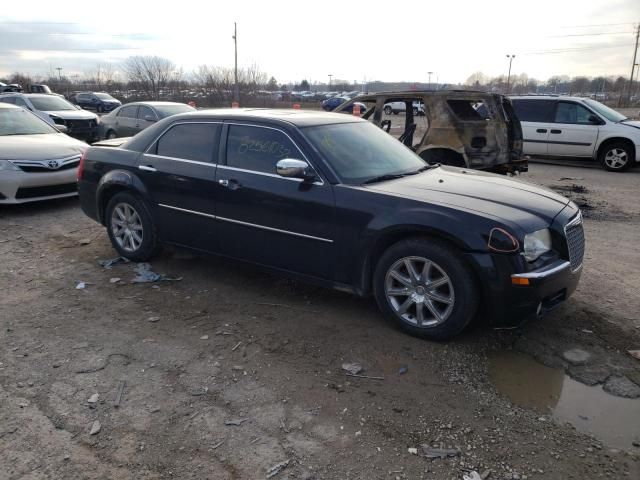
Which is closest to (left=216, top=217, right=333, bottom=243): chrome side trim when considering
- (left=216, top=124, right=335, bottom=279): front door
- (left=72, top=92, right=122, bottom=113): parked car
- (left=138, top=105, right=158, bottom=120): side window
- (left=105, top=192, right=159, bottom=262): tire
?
(left=216, top=124, right=335, bottom=279): front door

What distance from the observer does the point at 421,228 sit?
151 inches

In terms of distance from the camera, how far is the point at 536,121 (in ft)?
43.2

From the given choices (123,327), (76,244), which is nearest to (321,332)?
(123,327)

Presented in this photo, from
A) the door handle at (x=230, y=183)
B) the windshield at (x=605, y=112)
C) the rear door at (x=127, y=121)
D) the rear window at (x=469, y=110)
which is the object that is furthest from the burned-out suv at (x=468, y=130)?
the rear door at (x=127, y=121)

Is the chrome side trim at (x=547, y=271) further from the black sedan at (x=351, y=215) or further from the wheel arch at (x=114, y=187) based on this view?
the wheel arch at (x=114, y=187)

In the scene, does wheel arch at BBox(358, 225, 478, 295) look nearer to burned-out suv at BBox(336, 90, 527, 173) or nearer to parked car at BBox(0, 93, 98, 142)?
burned-out suv at BBox(336, 90, 527, 173)

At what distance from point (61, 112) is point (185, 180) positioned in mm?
12869

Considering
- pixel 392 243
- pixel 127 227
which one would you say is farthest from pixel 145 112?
pixel 392 243

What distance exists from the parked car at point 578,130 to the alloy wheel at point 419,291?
10.5 meters

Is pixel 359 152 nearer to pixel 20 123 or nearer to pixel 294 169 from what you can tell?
pixel 294 169

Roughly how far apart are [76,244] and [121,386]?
12.0 feet

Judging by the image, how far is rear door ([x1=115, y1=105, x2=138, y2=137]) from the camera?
14.5 metres

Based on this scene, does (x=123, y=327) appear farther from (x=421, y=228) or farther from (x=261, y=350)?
(x=421, y=228)

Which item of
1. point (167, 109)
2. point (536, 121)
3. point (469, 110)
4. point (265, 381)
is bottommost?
point (265, 381)
